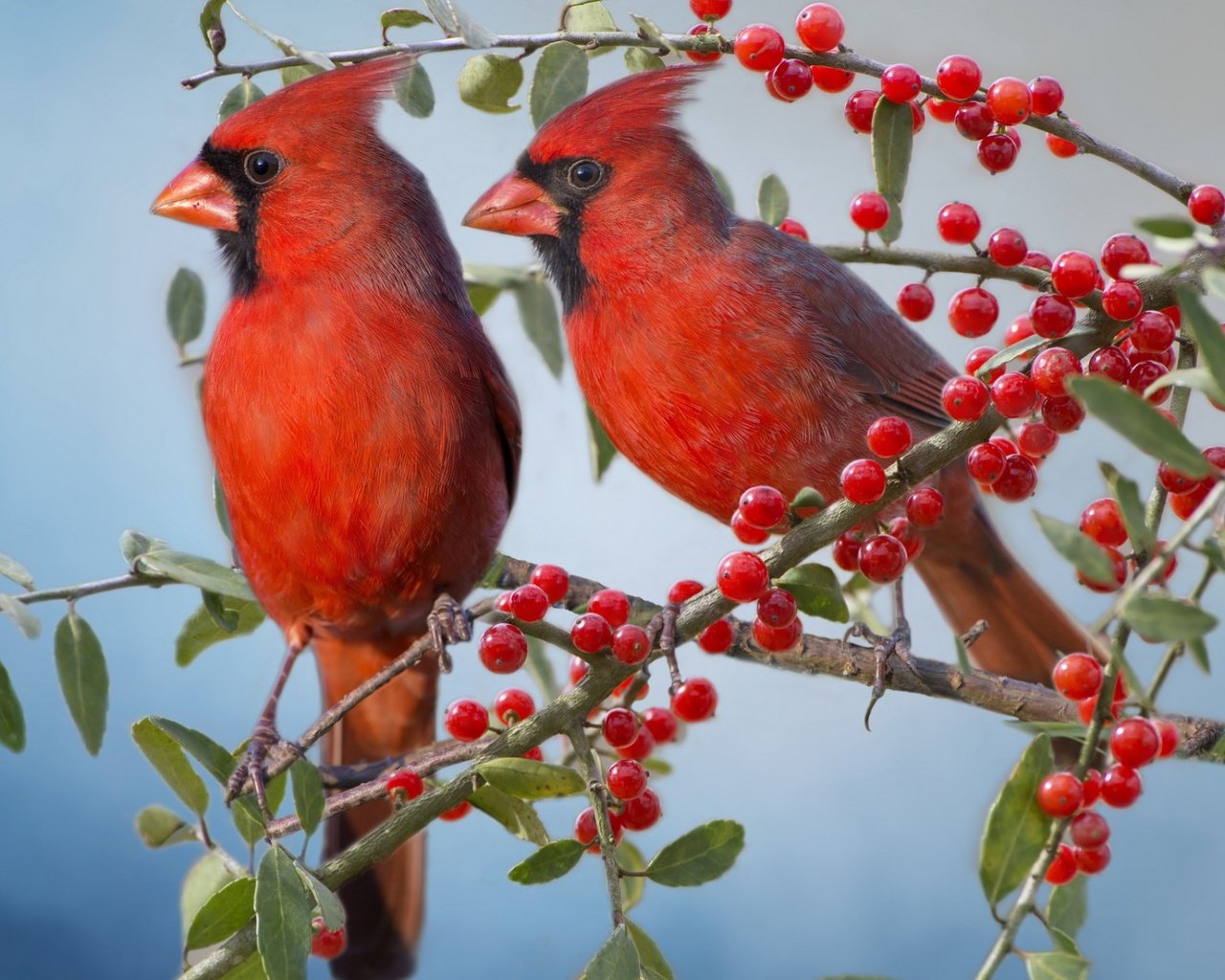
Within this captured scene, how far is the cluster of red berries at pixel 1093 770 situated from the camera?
0.72 m

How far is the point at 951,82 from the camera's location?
82cm

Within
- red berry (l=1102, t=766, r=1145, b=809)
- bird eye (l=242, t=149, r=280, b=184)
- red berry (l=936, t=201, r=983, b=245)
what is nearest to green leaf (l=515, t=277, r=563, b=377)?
bird eye (l=242, t=149, r=280, b=184)

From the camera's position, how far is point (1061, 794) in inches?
29.1

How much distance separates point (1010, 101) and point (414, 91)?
0.43 metres

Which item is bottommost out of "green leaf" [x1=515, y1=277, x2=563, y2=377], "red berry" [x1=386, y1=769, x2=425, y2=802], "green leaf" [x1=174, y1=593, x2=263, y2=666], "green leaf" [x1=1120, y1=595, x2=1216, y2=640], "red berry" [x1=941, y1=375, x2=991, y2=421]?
"red berry" [x1=386, y1=769, x2=425, y2=802]

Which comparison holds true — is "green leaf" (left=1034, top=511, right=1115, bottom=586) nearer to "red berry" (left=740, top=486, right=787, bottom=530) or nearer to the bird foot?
"red berry" (left=740, top=486, right=787, bottom=530)

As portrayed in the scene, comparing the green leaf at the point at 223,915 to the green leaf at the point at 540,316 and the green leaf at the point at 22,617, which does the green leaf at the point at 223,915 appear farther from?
the green leaf at the point at 540,316

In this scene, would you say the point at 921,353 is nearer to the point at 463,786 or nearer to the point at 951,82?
the point at 951,82

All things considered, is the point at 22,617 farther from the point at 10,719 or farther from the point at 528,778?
the point at 528,778

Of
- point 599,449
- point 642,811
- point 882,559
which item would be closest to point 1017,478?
point 882,559

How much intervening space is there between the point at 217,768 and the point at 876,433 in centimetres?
45

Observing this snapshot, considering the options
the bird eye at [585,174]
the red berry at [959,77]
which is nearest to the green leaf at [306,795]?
the bird eye at [585,174]

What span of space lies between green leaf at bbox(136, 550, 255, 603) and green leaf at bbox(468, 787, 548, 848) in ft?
0.68

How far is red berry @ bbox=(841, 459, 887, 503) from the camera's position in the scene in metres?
0.72
